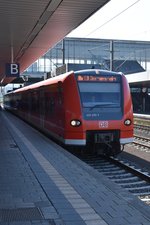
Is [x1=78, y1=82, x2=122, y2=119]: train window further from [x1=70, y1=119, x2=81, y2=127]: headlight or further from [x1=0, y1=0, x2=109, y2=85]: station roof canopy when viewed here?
[x1=0, y1=0, x2=109, y2=85]: station roof canopy

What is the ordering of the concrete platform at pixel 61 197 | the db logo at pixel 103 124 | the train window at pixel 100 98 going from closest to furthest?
the concrete platform at pixel 61 197 → the db logo at pixel 103 124 → the train window at pixel 100 98

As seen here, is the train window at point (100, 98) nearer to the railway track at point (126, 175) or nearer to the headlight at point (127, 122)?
the headlight at point (127, 122)

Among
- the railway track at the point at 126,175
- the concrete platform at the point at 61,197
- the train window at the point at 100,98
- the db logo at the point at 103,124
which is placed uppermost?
the train window at the point at 100,98

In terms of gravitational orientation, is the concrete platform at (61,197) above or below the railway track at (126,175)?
above

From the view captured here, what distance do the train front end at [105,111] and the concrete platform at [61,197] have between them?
Answer: 2655 mm

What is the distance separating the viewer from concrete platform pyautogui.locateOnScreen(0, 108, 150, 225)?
5.20 metres

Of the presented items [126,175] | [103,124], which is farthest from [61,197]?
[103,124]

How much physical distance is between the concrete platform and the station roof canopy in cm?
481

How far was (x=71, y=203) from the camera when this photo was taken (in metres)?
5.92

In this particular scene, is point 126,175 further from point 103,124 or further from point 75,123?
point 75,123

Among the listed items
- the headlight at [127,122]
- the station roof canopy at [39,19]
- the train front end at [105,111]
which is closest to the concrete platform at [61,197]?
the train front end at [105,111]

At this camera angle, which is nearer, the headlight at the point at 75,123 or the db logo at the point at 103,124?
the headlight at the point at 75,123

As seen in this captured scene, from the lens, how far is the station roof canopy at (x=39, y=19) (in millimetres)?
12312

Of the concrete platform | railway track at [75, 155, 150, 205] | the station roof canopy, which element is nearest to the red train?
railway track at [75, 155, 150, 205]
